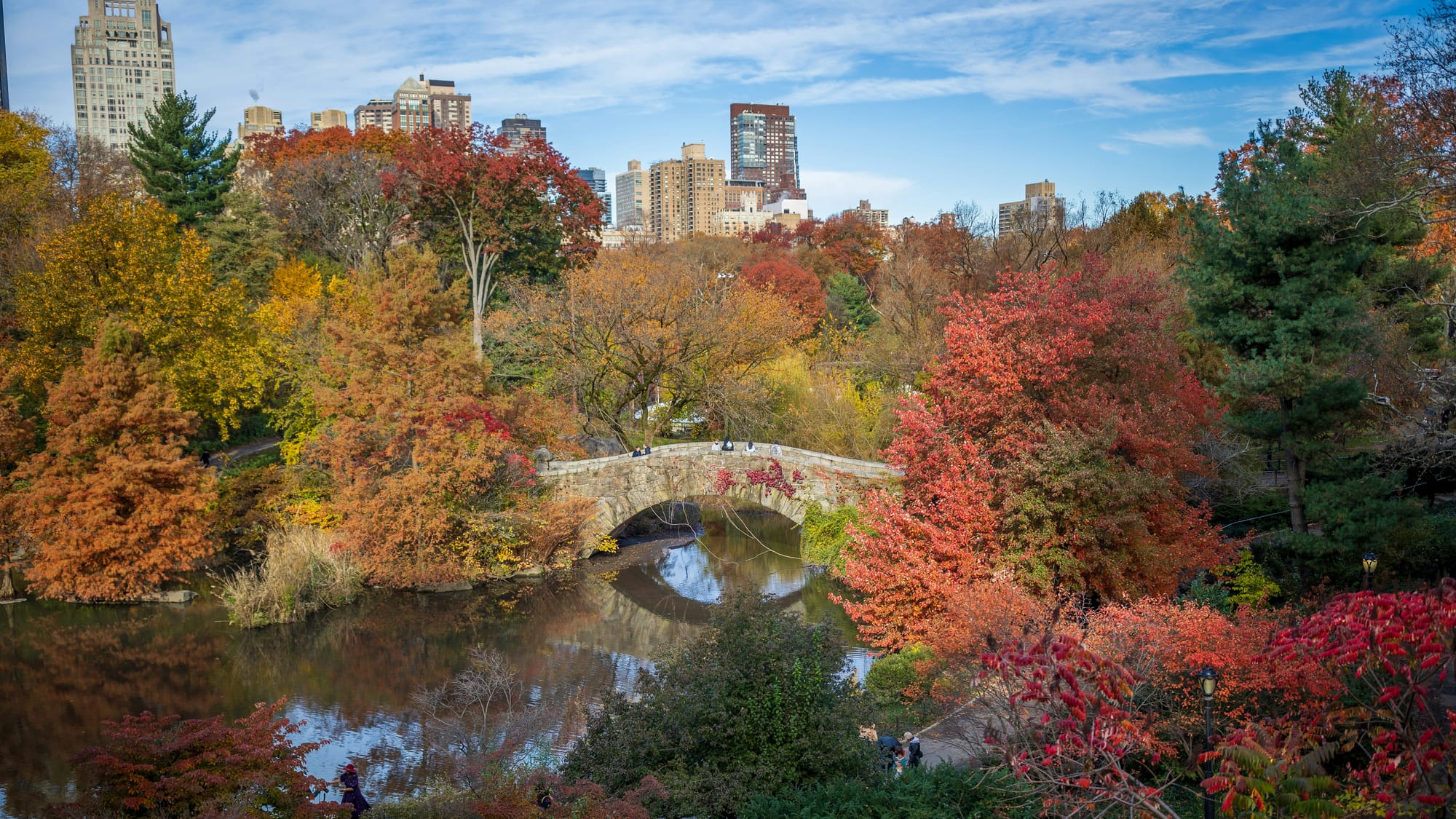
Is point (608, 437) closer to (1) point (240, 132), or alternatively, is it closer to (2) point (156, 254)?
(2) point (156, 254)

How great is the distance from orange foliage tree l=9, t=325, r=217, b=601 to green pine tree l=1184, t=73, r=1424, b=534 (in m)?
19.9

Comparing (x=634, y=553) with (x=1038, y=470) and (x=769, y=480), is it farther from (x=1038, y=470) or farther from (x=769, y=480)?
(x=1038, y=470)

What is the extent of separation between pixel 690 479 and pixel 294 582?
8.71 m

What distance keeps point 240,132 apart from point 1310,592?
4341 inches

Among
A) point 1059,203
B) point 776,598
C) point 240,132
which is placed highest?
point 240,132

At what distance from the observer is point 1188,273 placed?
18.0 metres

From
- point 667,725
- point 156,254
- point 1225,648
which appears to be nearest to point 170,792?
point 667,725

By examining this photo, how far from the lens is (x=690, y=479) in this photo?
22.9m

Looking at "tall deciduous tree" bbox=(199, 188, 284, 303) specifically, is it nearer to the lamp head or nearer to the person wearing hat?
the person wearing hat

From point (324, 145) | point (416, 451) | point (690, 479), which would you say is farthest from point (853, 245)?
point (416, 451)

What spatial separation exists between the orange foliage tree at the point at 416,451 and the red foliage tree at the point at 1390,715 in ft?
54.2

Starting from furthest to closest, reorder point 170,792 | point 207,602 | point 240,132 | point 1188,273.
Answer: point 240,132 → point 207,602 → point 1188,273 → point 170,792

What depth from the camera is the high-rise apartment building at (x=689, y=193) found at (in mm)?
191750

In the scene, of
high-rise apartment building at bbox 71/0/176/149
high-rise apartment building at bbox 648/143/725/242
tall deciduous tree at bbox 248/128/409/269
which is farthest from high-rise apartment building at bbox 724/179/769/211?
tall deciduous tree at bbox 248/128/409/269
